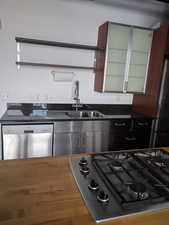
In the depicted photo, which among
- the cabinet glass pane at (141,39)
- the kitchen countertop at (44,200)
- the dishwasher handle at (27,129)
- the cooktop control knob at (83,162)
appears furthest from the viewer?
the cabinet glass pane at (141,39)

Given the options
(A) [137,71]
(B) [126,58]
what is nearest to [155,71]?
(A) [137,71]

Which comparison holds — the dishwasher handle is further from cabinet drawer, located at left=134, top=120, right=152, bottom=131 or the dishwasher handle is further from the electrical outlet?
cabinet drawer, located at left=134, top=120, right=152, bottom=131

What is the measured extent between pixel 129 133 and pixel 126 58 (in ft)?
3.93

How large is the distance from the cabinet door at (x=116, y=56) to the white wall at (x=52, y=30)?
14.0 inches

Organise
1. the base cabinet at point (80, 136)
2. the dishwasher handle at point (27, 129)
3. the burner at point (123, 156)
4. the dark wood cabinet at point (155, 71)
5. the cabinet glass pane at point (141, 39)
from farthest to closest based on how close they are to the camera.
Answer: the cabinet glass pane at point (141, 39), the dark wood cabinet at point (155, 71), the base cabinet at point (80, 136), the dishwasher handle at point (27, 129), the burner at point (123, 156)

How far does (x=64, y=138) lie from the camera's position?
244 centimetres

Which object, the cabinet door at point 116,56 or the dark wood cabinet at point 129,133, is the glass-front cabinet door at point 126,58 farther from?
the dark wood cabinet at point 129,133

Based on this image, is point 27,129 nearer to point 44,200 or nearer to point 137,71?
point 44,200

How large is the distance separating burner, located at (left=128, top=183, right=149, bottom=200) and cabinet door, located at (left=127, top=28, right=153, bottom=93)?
7.26ft

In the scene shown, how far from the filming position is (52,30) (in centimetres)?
270

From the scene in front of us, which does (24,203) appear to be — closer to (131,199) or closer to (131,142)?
(131,199)

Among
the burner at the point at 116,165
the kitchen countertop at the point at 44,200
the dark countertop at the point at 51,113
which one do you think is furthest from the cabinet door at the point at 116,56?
the kitchen countertop at the point at 44,200

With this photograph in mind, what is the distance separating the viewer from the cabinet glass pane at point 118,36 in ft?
8.65

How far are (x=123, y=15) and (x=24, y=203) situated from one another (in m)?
3.16
